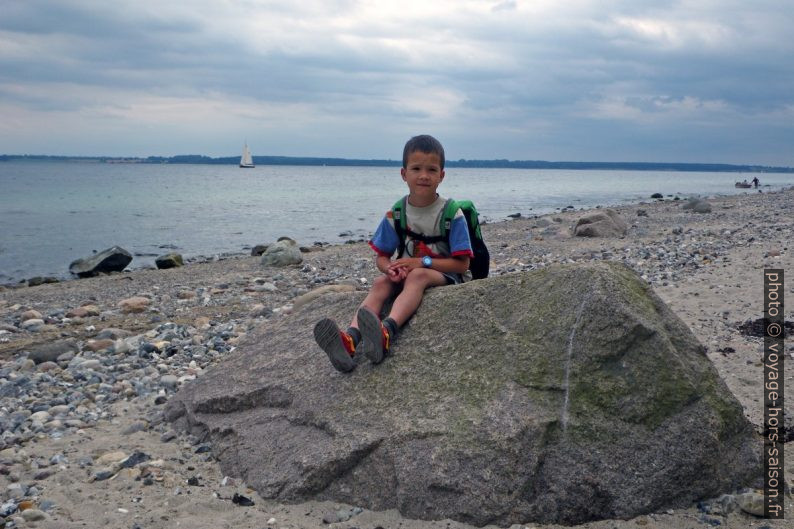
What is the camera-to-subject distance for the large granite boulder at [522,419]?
423 centimetres

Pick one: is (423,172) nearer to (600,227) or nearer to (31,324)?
(31,324)

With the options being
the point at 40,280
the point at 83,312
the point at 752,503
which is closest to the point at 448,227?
the point at 752,503

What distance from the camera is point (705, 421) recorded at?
4367 millimetres

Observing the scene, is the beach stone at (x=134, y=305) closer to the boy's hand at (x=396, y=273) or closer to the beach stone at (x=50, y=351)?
the beach stone at (x=50, y=351)

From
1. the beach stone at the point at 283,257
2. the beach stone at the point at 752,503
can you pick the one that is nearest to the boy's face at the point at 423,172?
the beach stone at the point at 752,503

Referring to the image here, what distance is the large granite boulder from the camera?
4230 mm

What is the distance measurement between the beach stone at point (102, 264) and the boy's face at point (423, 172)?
16485 millimetres

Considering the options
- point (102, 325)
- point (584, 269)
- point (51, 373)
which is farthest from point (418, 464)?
point (102, 325)

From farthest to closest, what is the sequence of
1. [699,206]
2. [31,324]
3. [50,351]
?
[699,206] < [31,324] < [50,351]

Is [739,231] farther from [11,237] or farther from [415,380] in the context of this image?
[11,237]

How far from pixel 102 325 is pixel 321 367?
6932 millimetres

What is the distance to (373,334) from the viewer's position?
500 centimetres

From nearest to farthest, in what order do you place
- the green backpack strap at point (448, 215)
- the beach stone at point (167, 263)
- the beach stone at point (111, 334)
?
the green backpack strap at point (448, 215) < the beach stone at point (111, 334) < the beach stone at point (167, 263)

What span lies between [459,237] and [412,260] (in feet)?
1.39
